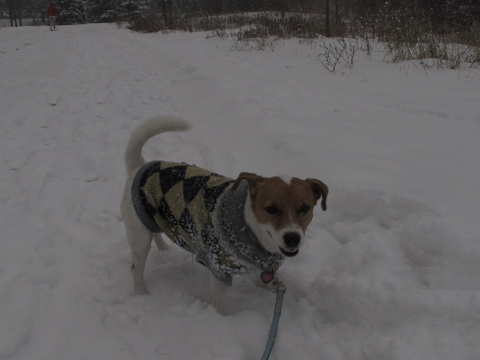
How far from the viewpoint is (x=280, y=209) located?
7.46ft

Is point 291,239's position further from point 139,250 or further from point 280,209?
point 139,250

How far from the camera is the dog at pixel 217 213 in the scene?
230 cm

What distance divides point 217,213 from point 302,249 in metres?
1.01

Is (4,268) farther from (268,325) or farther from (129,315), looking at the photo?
(268,325)

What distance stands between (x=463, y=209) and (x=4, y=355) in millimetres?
3354

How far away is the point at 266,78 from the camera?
8.08m

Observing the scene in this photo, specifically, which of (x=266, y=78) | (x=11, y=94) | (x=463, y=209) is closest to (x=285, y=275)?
(x=463, y=209)

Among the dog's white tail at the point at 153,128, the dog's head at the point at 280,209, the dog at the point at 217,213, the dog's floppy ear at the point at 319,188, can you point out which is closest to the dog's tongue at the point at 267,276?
the dog at the point at 217,213

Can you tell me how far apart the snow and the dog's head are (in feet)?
2.06

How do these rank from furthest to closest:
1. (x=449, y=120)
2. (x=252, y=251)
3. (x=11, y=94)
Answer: (x=11, y=94) → (x=449, y=120) → (x=252, y=251)

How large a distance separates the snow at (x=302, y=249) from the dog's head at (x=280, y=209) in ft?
2.06

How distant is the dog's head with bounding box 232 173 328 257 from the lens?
2.19 m

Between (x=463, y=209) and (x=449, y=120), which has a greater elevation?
(x=449, y=120)

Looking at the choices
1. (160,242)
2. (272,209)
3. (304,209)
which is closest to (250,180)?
(272,209)
